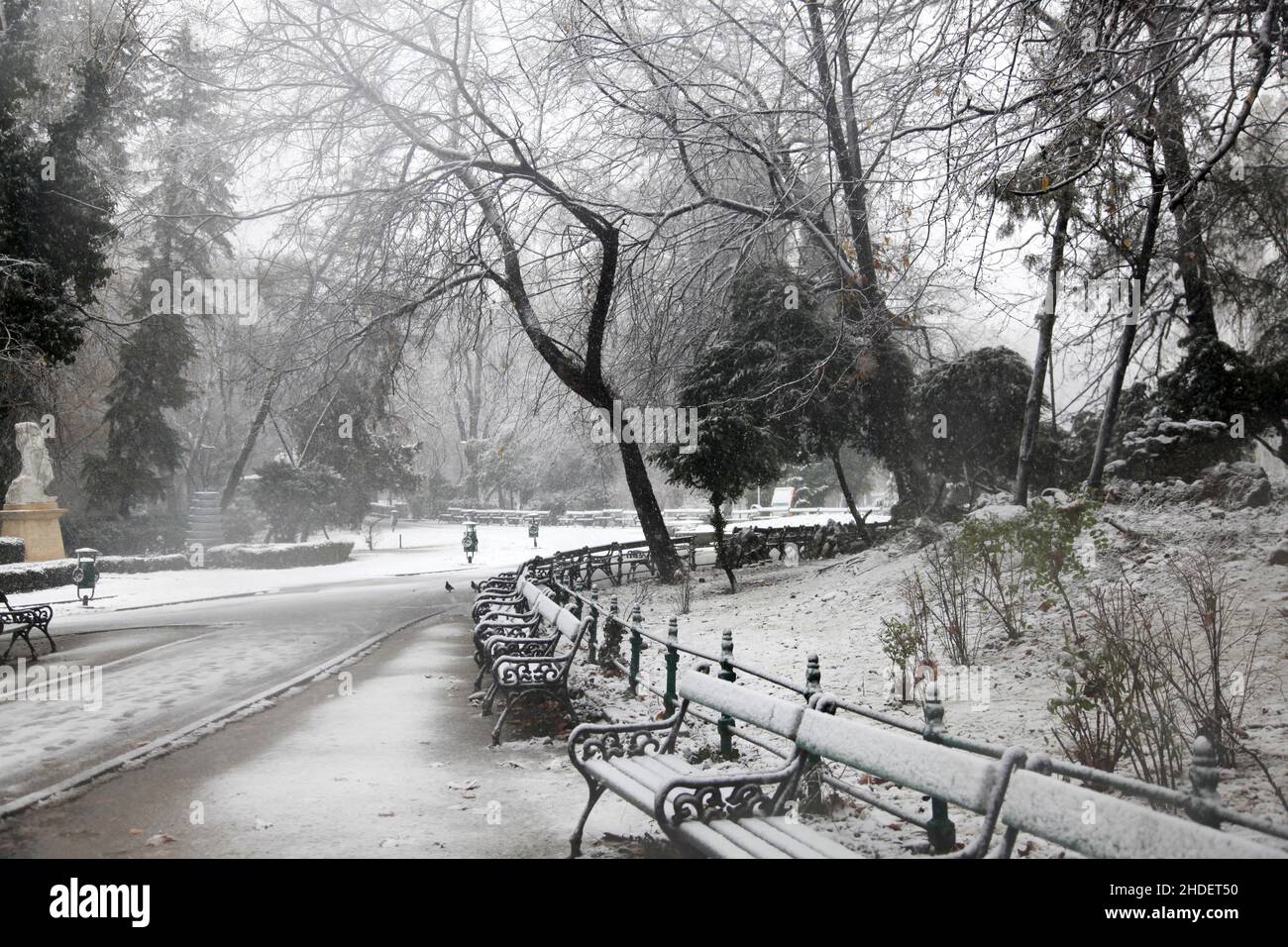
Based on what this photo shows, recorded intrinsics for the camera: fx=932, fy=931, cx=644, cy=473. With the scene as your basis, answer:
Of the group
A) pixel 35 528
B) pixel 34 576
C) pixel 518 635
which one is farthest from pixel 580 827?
pixel 35 528

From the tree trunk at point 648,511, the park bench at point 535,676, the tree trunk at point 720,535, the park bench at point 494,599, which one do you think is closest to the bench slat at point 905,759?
the park bench at point 535,676

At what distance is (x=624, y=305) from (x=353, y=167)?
5.38 m

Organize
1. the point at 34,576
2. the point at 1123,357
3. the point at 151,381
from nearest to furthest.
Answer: the point at 1123,357, the point at 34,576, the point at 151,381

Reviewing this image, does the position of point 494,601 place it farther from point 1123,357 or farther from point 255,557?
point 255,557

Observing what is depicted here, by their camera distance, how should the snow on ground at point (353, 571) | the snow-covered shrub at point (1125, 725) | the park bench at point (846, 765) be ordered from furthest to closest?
the snow on ground at point (353, 571) < the snow-covered shrub at point (1125, 725) < the park bench at point (846, 765)

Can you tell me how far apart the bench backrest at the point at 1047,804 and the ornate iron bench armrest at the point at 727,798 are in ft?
1.30

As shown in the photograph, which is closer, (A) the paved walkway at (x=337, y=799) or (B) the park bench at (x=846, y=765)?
(B) the park bench at (x=846, y=765)

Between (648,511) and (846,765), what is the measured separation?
51.7 feet

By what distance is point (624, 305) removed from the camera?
58.8ft

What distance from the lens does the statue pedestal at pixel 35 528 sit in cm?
2441

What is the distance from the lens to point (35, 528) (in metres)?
24.6

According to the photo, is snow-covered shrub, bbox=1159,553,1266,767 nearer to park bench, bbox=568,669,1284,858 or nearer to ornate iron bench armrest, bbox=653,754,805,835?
park bench, bbox=568,669,1284,858

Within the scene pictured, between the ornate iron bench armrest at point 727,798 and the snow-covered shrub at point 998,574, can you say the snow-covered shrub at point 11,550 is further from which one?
the ornate iron bench armrest at point 727,798
